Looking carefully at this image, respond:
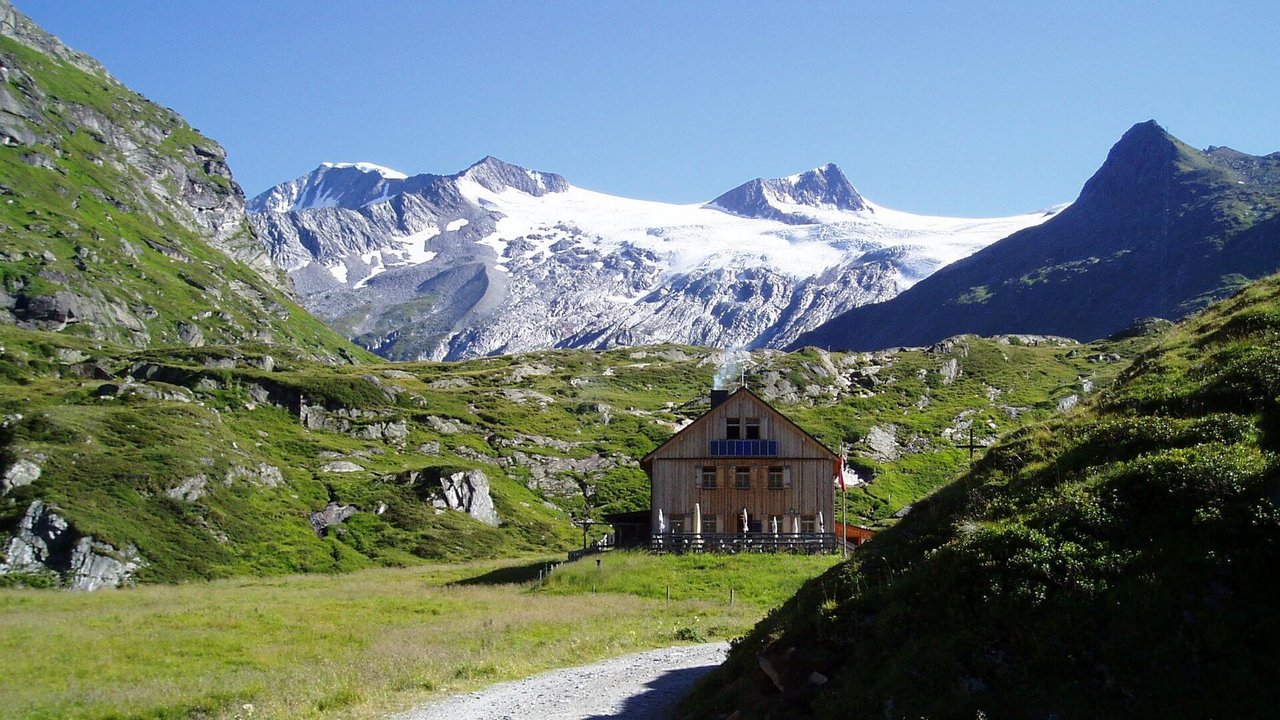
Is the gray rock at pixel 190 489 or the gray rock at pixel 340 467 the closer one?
the gray rock at pixel 190 489

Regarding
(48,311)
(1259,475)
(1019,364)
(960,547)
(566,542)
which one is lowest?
(566,542)

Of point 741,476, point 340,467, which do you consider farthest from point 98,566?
point 741,476

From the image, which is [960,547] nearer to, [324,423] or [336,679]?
[336,679]

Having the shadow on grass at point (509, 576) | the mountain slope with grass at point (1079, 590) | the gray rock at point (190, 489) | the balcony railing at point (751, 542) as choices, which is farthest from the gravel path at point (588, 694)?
the gray rock at point (190, 489)

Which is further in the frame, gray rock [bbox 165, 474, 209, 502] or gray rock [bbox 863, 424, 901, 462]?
gray rock [bbox 863, 424, 901, 462]

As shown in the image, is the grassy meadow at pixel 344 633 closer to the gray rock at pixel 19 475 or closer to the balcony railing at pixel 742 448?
the balcony railing at pixel 742 448

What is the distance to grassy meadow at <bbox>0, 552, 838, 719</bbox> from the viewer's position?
23442mm

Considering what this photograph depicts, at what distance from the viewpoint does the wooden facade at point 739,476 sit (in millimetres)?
59875

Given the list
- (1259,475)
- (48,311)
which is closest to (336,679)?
(1259,475)

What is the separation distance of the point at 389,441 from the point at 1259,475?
10159 centimetres

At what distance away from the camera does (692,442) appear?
6016 cm

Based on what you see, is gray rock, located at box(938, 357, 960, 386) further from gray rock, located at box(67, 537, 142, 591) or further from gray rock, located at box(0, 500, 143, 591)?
gray rock, located at box(0, 500, 143, 591)

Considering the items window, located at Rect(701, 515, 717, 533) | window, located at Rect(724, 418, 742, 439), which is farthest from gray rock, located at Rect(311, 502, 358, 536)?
window, located at Rect(724, 418, 742, 439)

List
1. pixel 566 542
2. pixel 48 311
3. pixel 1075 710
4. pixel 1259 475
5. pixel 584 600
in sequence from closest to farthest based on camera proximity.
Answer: pixel 1075 710, pixel 1259 475, pixel 584 600, pixel 566 542, pixel 48 311
